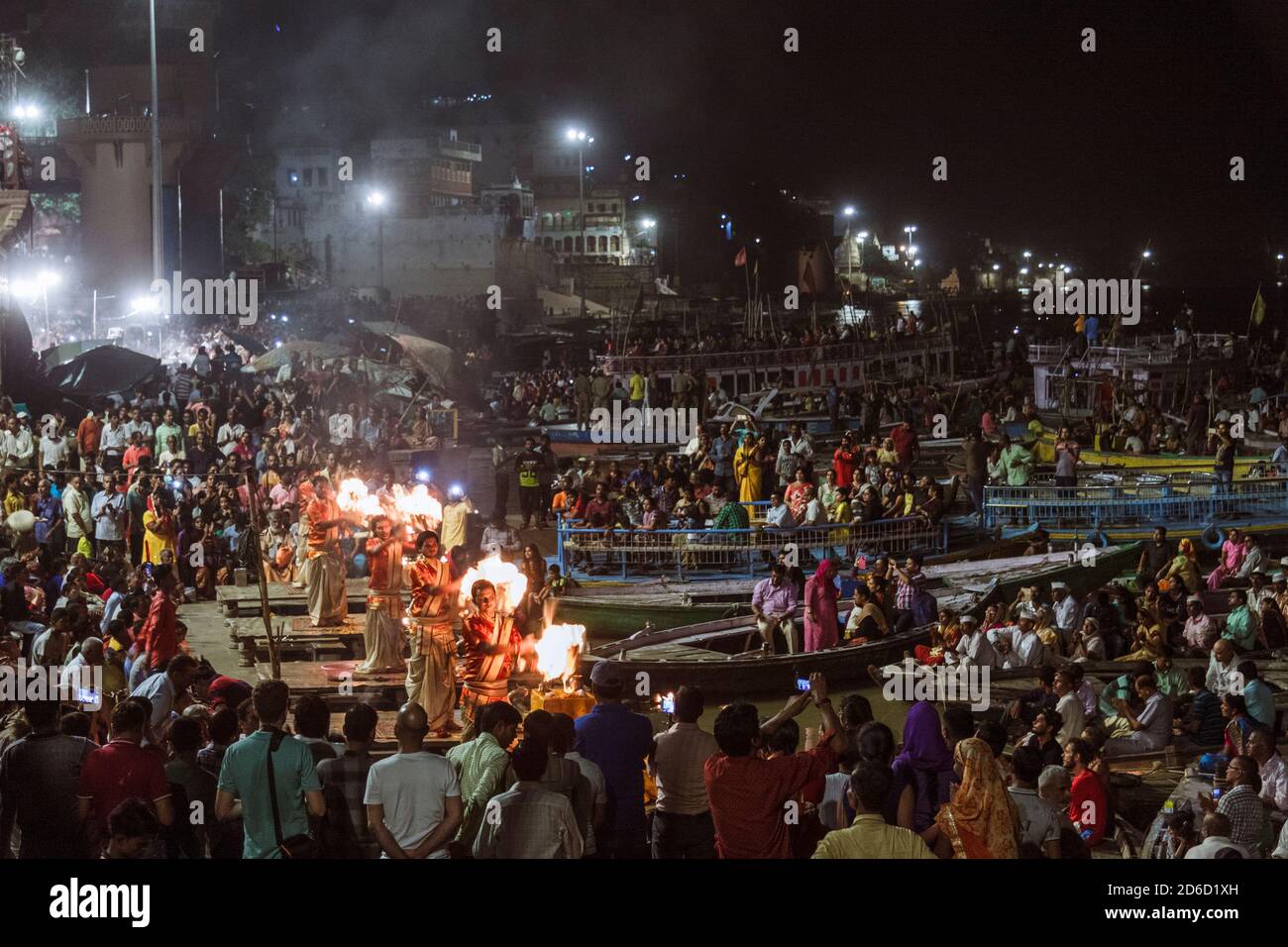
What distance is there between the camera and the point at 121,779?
6.60 metres

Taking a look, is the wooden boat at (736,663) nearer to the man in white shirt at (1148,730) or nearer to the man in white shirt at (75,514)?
the man in white shirt at (1148,730)

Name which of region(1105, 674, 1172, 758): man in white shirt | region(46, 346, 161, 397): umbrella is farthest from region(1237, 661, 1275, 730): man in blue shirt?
region(46, 346, 161, 397): umbrella

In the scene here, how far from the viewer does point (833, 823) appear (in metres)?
7.22

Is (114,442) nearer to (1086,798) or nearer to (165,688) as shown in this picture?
(165,688)

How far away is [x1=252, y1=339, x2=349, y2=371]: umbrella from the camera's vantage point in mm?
30547

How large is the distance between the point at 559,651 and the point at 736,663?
318cm

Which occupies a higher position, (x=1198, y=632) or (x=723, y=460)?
(x=723, y=460)

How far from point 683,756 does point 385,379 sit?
25.7m

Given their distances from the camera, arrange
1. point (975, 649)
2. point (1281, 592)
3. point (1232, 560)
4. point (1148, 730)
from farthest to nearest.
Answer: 1. point (1232, 560)
2. point (1281, 592)
3. point (975, 649)
4. point (1148, 730)

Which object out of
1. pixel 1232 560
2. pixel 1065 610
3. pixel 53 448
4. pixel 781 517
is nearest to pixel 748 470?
pixel 781 517

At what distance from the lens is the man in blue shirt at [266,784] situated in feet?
21.4

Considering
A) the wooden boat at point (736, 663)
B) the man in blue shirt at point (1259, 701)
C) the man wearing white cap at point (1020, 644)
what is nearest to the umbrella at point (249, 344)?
the wooden boat at point (736, 663)
